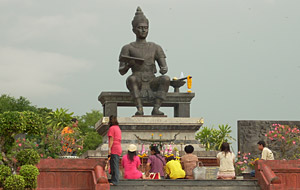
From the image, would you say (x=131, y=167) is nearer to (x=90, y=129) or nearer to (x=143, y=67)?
(x=143, y=67)

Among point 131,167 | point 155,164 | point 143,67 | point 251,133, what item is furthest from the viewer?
point 251,133

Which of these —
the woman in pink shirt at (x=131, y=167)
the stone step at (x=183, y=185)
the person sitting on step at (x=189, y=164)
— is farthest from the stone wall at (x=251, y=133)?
the woman in pink shirt at (x=131, y=167)

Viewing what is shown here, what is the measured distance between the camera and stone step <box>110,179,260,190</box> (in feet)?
46.8

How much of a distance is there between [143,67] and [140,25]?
4.44ft

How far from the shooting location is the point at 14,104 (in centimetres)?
4675

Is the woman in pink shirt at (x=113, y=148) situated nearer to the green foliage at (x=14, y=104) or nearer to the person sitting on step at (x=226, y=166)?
the person sitting on step at (x=226, y=166)

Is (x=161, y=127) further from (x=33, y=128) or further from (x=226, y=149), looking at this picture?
(x=33, y=128)

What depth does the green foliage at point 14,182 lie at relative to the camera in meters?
13.0

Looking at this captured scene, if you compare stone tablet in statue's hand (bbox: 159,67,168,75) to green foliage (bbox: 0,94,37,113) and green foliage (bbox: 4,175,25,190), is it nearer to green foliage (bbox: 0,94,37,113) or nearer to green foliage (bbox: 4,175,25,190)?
green foliage (bbox: 4,175,25,190)

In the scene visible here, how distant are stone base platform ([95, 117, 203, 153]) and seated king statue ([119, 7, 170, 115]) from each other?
1.32ft

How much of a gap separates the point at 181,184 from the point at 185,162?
1.22m

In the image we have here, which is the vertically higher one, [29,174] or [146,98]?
[146,98]

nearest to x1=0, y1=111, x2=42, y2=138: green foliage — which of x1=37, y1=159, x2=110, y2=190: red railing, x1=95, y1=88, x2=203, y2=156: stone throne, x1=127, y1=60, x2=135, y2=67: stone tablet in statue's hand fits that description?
x1=37, y1=159, x2=110, y2=190: red railing

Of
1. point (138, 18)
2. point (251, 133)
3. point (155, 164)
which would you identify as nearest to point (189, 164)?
point (155, 164)
